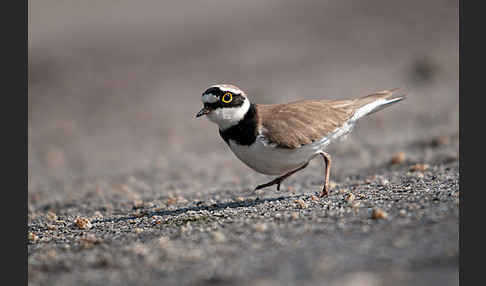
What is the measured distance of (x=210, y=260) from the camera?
416 centimetres

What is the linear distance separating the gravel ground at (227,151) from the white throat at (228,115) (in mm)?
939

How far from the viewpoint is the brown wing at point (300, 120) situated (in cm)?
586

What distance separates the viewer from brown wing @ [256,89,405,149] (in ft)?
19.2

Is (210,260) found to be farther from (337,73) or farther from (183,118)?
(337,73)

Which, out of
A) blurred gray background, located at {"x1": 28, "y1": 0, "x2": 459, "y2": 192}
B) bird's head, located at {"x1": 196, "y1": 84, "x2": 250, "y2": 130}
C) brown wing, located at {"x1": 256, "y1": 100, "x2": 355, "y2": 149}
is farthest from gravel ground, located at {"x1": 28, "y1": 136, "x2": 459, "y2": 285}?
blurred gray background, located at {"x1": 28, "y1": 0, "x2": 459, "y2": 192}

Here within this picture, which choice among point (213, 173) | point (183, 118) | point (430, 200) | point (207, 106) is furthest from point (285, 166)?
point (183, 118)

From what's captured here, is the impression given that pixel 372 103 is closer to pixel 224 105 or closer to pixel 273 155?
pixel 273 155

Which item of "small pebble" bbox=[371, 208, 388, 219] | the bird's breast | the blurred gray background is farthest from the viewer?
the blurred gray background

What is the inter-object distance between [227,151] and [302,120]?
5.51 meters

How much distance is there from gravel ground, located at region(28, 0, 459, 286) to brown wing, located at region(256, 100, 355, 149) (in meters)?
0.70

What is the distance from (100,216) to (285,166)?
238 centimetres

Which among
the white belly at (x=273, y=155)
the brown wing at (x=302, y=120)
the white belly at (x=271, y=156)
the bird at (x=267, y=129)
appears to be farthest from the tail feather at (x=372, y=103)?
the white belly at (x=271, y=156)

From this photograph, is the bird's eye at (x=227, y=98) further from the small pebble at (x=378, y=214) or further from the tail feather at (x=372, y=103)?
the small pebble at (x=378, y=214)

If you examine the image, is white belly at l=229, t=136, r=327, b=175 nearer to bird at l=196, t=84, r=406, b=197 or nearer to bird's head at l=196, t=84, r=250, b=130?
bird at l=196, t=84, r=406, b=197
